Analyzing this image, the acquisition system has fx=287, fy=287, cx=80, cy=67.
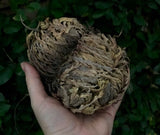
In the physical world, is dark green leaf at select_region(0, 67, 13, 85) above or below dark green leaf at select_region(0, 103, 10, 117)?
above

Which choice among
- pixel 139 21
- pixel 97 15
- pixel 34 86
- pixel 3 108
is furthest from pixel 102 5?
pixel 3 108

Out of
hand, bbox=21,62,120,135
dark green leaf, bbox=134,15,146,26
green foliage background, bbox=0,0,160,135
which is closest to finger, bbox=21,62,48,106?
hand, bbox=21,62,120,135

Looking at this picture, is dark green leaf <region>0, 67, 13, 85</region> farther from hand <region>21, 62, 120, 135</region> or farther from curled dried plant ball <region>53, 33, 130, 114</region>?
curled dried plant ball <region>53, 33, 130, 114</region>

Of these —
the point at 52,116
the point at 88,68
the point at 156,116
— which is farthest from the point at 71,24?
the point at 156,116

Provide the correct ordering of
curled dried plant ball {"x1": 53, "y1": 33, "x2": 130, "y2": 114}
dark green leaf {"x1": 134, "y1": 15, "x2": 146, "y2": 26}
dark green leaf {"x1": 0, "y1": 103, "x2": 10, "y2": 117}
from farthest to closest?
dark green leaf {"x1": 134, "y1": 15, "x2": 146, "y2": 26}
dark green leaf {"x1": 0, "y1": 103, "x2": 10, "y2": 117}
curled dried plant ball {"x1": 53, "y1": 33, "x2": 130, "y2": 114}

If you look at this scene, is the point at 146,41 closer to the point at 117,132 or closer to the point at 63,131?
the point at 117,132

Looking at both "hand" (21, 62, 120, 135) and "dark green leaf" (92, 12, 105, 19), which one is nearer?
"hand" (21, 62, 120, 135)

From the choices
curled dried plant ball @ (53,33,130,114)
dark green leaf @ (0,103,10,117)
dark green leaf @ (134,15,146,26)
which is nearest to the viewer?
curled dried plant ball @ (53,33,130,114)

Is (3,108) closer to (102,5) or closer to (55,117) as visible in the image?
(55,117)

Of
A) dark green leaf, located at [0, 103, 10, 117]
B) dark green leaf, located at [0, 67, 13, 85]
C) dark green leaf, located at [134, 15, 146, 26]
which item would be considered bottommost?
dark green leaf, located at [0, 103, 10, 117]
